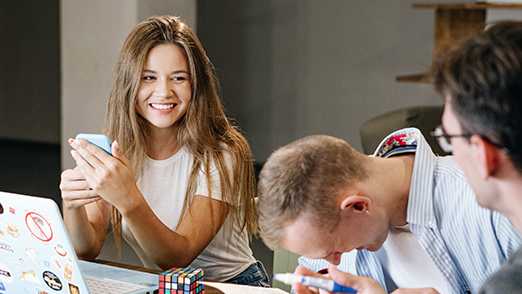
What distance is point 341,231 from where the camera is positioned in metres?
1.04

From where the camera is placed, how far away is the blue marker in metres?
0.94

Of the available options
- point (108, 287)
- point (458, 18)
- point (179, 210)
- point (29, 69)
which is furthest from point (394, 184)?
point (29, 69)

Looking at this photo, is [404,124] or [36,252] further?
[404,124]

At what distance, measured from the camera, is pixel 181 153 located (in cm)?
170

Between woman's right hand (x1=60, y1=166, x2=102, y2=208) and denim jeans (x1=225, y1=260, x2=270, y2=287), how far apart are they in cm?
51

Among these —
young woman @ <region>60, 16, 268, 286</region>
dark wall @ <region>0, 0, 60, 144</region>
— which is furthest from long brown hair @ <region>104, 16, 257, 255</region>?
dark wall @ <region>0, 0, 60, 144</region>

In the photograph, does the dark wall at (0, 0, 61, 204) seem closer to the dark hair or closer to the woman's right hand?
the woman's right hand

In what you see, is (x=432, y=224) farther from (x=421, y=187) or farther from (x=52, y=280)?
(x=52, y=280)

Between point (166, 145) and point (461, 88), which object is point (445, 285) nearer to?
point (461, 88)

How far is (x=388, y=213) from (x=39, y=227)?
2.35 feet

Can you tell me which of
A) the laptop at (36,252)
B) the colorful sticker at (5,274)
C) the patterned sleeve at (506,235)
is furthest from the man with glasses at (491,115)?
the colorful sticker at (5,274)

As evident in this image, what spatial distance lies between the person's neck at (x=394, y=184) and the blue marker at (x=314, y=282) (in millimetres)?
217

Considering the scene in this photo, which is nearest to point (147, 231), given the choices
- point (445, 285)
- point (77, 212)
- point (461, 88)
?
point (77, 212)

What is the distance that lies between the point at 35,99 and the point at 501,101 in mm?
6824
